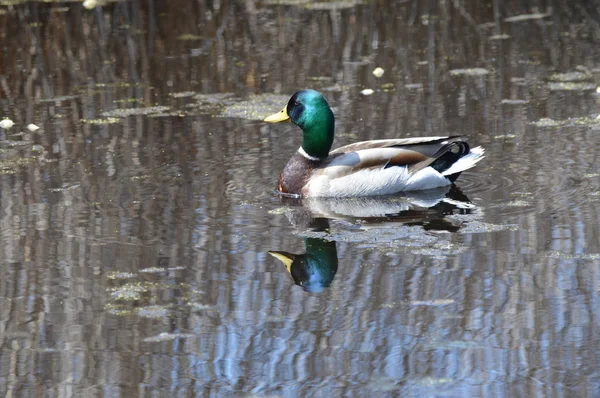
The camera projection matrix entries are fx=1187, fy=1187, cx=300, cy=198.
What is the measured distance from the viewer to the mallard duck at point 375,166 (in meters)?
8.05

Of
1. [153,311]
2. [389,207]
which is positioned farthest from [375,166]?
[153,311]

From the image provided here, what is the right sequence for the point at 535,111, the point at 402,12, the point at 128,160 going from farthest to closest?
the point at 402,12 < the point at 535,111 < the point at 128,160

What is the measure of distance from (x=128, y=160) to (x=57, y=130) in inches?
50.9

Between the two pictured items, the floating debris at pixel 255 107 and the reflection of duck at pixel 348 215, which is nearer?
the reflection of duck at pixel 348 215

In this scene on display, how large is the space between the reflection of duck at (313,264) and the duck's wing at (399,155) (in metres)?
1.32

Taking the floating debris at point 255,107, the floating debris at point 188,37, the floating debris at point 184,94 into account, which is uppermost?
the floating debris at point 188,37

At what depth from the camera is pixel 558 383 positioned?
465 centimetres

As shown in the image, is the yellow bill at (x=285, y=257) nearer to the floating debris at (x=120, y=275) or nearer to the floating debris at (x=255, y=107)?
the floating debris at (x=120, y=275)

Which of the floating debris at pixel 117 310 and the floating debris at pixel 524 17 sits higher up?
the floating debris at pixel 524 17

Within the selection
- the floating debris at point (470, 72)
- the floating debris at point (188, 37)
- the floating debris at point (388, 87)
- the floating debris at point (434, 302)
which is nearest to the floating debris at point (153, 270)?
the floating debris at point (434, 302)

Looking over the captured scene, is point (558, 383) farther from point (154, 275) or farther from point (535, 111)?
point (535, 111)

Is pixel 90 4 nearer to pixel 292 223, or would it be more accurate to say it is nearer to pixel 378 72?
pixel 378 72

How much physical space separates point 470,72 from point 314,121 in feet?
10.4

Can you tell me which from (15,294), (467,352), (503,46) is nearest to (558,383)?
(467,352)
